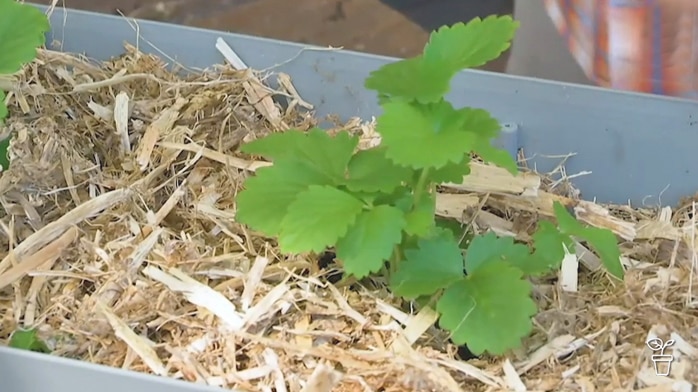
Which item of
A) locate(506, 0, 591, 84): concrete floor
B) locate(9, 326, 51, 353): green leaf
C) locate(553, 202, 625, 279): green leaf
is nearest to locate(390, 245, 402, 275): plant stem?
locate(553, 202, 625, 279): green leaf

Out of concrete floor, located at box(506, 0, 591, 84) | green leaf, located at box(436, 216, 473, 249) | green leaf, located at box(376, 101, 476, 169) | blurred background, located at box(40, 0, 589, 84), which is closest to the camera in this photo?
green leaf, located at box(376, 101, 476, 169)

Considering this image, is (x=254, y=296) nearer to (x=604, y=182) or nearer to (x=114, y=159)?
(x=114, y=159)

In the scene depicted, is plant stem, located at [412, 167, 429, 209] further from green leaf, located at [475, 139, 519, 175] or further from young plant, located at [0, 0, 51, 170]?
young plant, located at [0, 0, 51, 170]

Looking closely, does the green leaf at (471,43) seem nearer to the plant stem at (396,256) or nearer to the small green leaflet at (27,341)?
the plant stem at (396,256)

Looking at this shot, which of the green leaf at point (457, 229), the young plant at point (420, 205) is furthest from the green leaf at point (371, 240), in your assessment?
the green leaf at point (457, 229)

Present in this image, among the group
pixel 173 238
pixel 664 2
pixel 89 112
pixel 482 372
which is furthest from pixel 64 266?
pixel 664 2
